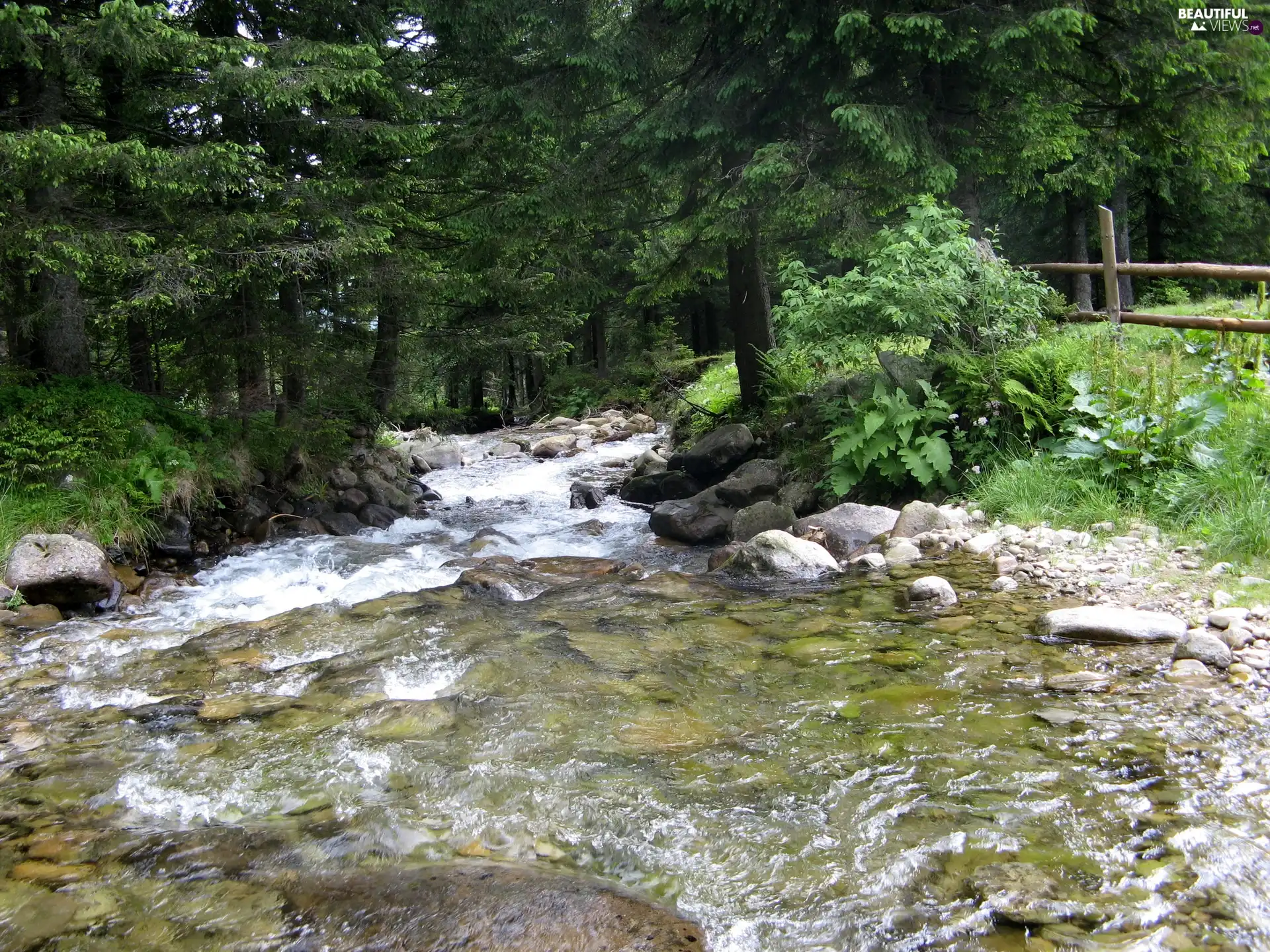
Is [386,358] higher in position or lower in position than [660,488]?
higher

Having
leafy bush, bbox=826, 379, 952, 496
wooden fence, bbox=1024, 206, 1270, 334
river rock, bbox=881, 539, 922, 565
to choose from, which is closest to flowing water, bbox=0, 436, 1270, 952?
river rock, bbox=881, 539, 922, 565

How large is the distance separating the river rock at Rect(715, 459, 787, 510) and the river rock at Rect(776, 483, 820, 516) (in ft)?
0.89

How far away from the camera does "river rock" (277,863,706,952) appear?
2.83m

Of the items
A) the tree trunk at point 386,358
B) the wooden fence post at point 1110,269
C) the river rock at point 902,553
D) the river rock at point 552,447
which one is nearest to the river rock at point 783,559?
the river rock at point 902,553

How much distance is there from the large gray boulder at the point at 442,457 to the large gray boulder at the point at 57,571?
1132 centimetres

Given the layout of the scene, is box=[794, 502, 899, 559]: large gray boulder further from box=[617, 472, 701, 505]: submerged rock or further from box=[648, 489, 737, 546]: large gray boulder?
box=[617, 472, 701, 505]: submerged rock

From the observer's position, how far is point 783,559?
749cm

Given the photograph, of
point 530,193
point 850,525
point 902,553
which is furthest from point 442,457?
point 902,553

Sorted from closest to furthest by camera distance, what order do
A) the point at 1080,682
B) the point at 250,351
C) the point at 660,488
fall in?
the point at 1080,682 → the point at 250,351 → the point at 660,488

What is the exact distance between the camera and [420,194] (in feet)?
44.4

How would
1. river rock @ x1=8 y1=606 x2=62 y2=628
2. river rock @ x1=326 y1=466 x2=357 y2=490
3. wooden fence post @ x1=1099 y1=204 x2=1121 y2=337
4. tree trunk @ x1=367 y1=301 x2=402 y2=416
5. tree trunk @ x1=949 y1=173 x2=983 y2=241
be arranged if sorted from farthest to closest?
tree trunk @ x1=367 y1=301 x2=402 y2=416 → river rock @ x1=326 y1=466 x2=357 y2=490 → tree trunk @ x1=949 y1=173 x2=983 y2=241 → wooden fence post @ x1=1099 y1=204 x2=1121 y2=337 → river rock @ x1=8 y1=606 x2=62 y2=628

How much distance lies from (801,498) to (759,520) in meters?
0.85

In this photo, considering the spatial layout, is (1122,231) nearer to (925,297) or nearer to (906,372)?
(906,372)

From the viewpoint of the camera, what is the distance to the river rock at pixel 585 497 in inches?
508
